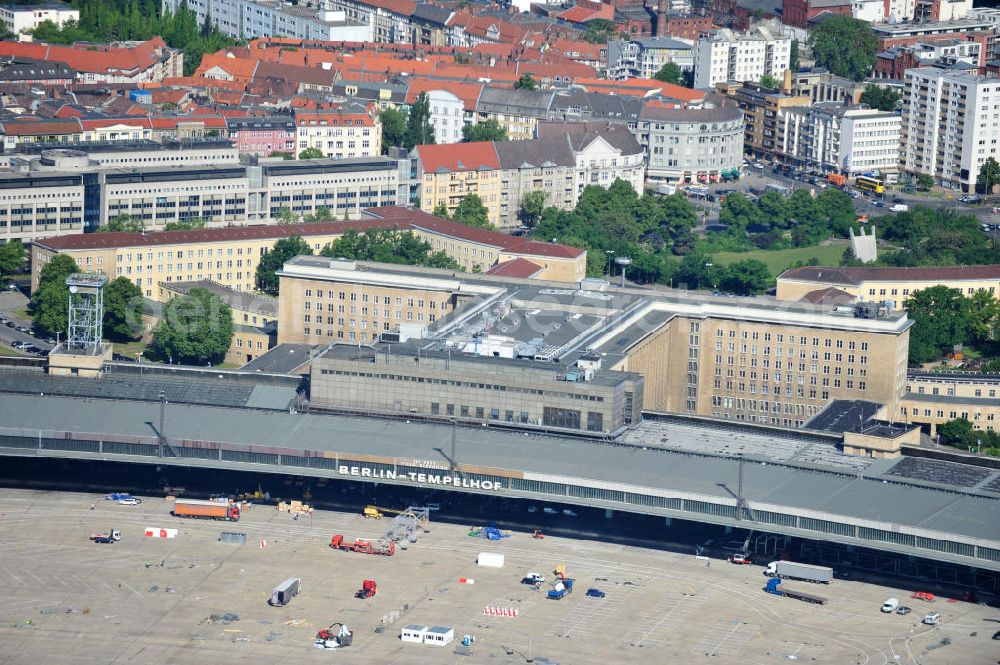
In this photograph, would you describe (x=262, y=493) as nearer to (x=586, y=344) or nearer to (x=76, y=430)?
(x=76, y=430)

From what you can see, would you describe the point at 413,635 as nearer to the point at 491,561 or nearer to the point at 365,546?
the point at 491,561

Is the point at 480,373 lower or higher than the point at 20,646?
higher

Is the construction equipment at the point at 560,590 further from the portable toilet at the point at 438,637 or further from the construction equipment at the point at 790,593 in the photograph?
the construction equipment at the point at 790,593

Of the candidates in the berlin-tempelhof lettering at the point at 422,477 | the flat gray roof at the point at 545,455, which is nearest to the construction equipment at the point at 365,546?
the berlin-tempelhof lettering at the point at 422,477

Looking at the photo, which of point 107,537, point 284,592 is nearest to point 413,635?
point 284,592

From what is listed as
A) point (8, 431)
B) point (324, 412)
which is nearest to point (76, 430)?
point (8, 431)
